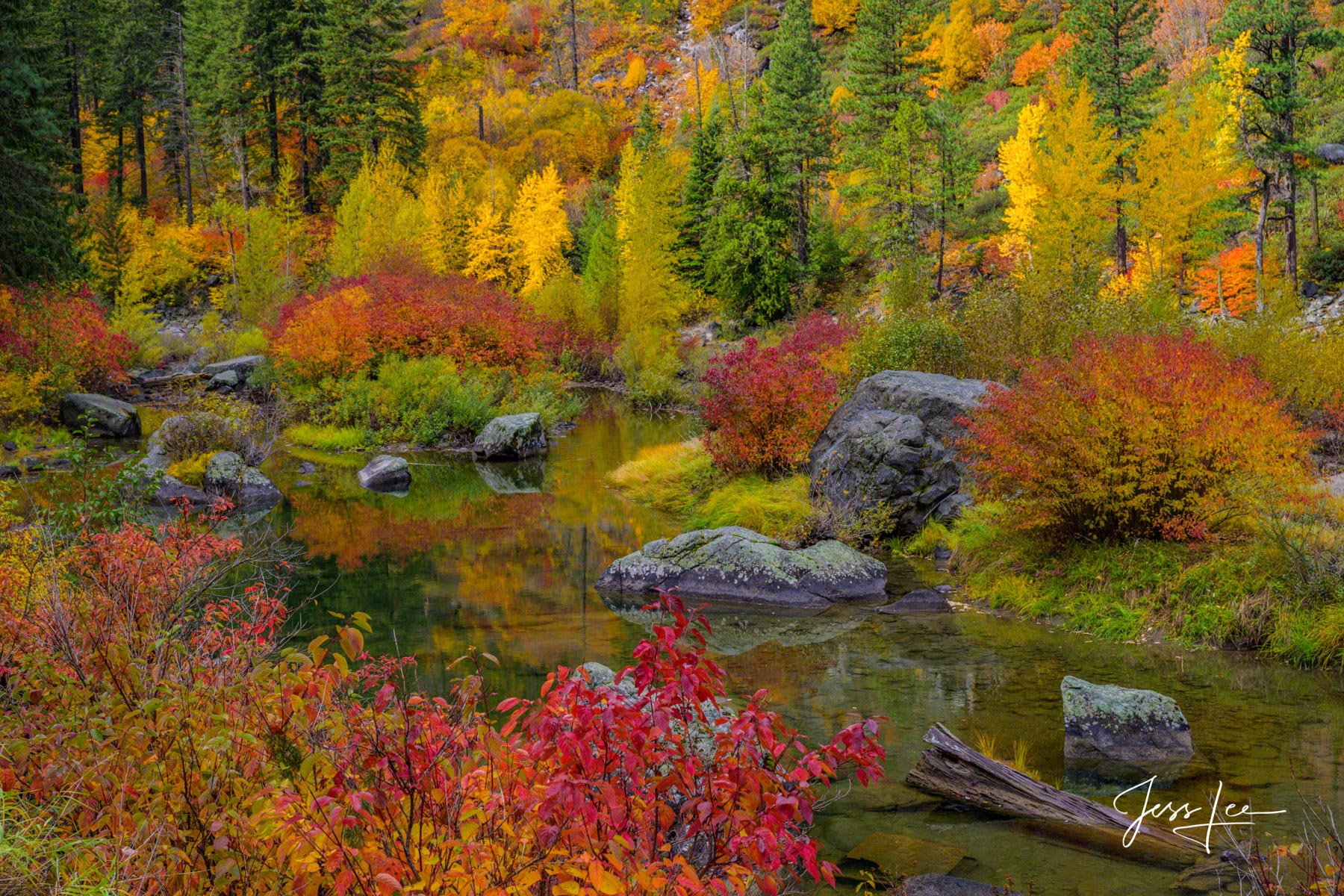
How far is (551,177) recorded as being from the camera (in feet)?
141

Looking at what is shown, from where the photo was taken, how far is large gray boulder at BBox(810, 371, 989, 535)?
41.2 ft

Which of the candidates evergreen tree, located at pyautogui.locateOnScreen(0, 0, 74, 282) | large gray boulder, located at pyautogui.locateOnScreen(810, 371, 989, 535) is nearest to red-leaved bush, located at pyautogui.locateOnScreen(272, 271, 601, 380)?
evergreen tree, located at pyautogui.locateOnScreen(0, 0, 74, 282)

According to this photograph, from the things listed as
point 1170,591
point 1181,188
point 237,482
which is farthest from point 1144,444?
point 1181,188

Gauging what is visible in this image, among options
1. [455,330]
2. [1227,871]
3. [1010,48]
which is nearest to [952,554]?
[1227,871]

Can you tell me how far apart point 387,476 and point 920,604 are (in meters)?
11.4

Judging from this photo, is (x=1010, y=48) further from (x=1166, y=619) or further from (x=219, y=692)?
(x=219, y=692)

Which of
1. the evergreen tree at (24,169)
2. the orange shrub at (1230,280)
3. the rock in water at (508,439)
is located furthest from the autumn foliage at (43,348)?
the orange shrub at (1230,280)

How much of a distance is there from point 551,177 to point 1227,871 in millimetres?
41791

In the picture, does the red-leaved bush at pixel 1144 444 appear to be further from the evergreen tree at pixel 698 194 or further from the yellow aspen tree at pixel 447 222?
the yellow aspen tree at pixel 447 222

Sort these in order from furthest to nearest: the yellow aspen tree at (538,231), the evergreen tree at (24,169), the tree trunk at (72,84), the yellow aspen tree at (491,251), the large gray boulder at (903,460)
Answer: the yellow aspen tree at (491,251) < the yellow aspen tree at (538,231) < the tree trunk at (72,84) < the evergreen tree at (24,169) < the large gray boulder at (903,460)

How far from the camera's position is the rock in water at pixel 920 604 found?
10148 millimetres

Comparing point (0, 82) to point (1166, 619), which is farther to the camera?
point (0, 82)

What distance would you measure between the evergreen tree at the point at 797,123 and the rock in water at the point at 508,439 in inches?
729

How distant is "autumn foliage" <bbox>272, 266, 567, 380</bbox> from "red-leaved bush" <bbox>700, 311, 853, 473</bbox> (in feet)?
38.0
